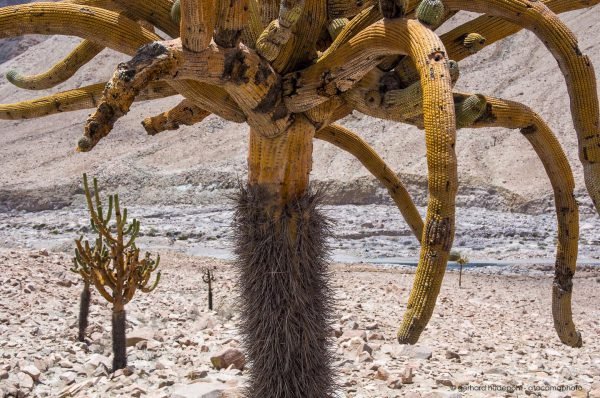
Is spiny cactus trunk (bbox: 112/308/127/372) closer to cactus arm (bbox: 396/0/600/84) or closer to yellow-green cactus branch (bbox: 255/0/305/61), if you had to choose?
yellow-green cactus branch (bbox: 255/0/305/61)

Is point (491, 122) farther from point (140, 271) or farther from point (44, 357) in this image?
point (44, 357)

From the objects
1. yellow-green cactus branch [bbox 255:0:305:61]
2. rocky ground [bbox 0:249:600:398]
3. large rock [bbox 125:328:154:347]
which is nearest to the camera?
yellow-green cactus branch [bbox 255:0:305:61]

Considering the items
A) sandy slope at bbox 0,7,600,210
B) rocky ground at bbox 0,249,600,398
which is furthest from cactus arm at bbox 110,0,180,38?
sandy slope at bbox 0,7,600,210

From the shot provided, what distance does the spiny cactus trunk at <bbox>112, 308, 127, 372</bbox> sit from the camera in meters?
7.20

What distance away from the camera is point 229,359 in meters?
6.74

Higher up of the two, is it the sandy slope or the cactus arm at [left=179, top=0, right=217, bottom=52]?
the sandy slope

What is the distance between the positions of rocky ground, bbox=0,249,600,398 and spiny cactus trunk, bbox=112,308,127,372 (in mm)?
128

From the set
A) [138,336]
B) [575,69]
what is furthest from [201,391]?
[575,69]

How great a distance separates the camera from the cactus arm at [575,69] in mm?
3152

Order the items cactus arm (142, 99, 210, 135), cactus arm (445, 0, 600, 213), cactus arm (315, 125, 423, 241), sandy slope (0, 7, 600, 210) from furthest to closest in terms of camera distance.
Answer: sandy slope (0, 7, 600, 210), cactus arm (315, 125, 423, 241), cactus arm (142, 99, 210, 135), cactus arm (445, 0, 600, 213)

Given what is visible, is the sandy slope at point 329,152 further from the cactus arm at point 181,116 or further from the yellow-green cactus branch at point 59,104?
the yellow-green cactus branch at point 59,104

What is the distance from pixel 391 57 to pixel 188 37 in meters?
1.11

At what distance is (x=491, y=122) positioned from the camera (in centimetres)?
363

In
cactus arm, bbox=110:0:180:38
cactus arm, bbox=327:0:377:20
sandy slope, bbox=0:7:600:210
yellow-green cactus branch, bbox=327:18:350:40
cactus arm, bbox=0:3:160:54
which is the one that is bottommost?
cactus arm, bbox=0:3:160:54
